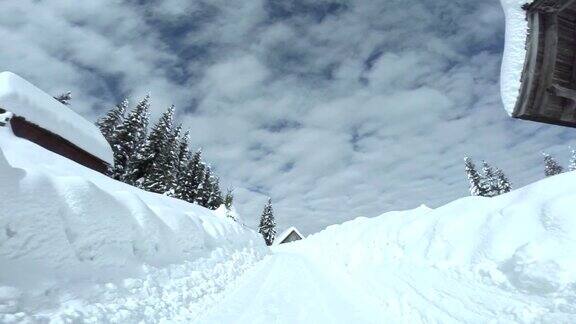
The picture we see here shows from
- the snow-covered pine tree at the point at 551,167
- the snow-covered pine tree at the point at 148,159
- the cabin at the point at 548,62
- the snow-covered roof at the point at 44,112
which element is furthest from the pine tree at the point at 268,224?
the cabin at the point at 548,62

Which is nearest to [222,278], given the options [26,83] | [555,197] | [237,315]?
[237,315]

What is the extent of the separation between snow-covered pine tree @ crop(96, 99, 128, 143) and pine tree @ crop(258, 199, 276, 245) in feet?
114

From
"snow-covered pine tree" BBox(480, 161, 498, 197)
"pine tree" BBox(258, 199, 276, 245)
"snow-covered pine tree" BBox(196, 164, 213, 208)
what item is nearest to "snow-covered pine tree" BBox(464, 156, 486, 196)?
"snow-covered pine tree" BBox(480, 161, 498, 197)

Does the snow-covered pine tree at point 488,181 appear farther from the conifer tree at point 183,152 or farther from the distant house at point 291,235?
the conifer tree at point 183,152

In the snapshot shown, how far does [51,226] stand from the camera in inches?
196

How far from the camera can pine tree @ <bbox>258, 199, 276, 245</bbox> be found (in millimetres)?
67938

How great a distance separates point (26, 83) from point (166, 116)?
22.8 metres

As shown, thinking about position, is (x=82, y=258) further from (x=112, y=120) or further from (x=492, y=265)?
(x=112, y=120)

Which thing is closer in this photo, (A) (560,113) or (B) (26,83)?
(A) (560,113)

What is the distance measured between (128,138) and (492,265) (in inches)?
1642

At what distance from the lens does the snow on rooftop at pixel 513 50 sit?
16.3 feet

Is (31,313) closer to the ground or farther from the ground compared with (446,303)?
farther from the ground

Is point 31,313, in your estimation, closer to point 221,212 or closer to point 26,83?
point 26,83

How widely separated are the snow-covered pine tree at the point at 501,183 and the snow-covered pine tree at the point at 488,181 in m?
0.78
